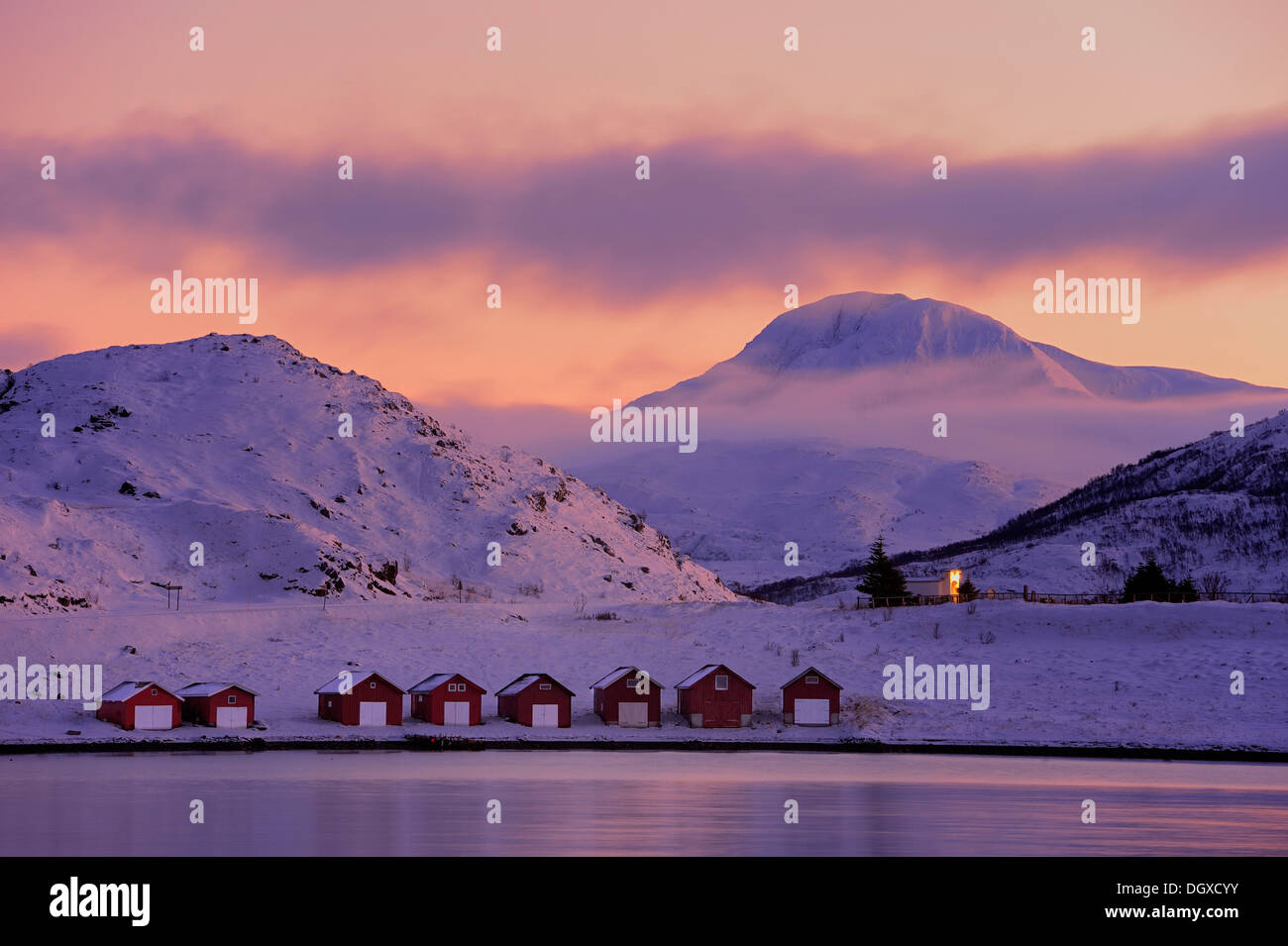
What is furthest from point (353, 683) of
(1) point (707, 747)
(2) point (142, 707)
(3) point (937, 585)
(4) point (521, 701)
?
(3) point (937, 585)

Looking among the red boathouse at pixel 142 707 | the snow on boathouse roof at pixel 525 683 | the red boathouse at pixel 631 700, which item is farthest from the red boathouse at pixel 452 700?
the red boathouse at pixel 142 707

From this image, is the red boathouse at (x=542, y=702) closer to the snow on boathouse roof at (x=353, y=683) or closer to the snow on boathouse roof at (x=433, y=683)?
the snow on boathouse roof at (x=433, y=683)

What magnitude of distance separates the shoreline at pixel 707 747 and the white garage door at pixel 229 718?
3.91 m

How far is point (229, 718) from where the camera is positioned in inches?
3489

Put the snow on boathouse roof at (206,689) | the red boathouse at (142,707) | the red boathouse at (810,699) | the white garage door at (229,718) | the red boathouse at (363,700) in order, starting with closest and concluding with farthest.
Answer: the red boathouse at (142,707) < the white garage door at (229,718) < the snow on boathouse roof at (206,689) < the red boathouse at (363,700) < the red boathouse at (810,699)

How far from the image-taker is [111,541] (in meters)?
133

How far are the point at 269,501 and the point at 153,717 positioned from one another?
69.9m

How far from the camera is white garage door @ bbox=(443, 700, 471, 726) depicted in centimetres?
9275

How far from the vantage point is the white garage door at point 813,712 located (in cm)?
9469

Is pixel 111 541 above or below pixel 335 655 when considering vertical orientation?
above
